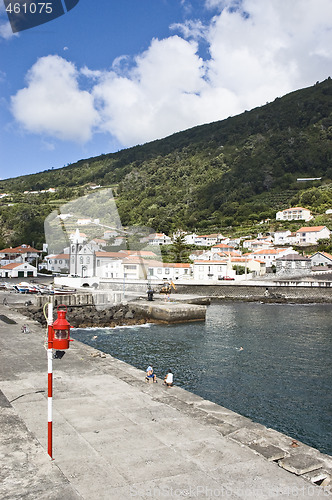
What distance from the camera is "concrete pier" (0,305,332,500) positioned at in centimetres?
528

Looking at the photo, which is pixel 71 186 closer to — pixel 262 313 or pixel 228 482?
pixel 262 313

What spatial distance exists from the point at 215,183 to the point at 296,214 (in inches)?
2184

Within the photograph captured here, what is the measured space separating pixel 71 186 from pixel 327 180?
10390cm

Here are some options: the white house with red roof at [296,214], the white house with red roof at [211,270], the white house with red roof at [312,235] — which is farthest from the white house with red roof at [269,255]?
the white house with red roof at [296,214]

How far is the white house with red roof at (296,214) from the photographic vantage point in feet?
312

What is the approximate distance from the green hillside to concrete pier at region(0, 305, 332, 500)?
277ft

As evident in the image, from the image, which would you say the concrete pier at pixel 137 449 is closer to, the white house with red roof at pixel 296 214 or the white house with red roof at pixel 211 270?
the white house with red roof at pixel 211 270

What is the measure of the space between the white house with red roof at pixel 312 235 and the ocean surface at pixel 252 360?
4641 centimetres

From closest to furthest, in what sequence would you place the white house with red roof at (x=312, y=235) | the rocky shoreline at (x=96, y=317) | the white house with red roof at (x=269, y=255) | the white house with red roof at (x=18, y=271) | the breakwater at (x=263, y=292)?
the rocky shoreline at (x=96, y=317) < the breakwater at (x=263, y=292) < the white house with red roof at (x=18, y=271) < the white house with red roof at (x=269, y=255) < the white house with red roof at (x=312, y=235)

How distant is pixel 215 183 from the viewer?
5802 inches

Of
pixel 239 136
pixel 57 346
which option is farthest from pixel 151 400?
pixel 239 136

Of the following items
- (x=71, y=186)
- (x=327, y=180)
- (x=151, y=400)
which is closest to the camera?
(x=151, y=400)

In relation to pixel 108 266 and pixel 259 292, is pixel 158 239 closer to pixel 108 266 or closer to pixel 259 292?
pixel 108 266

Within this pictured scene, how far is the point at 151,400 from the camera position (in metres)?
9.65
